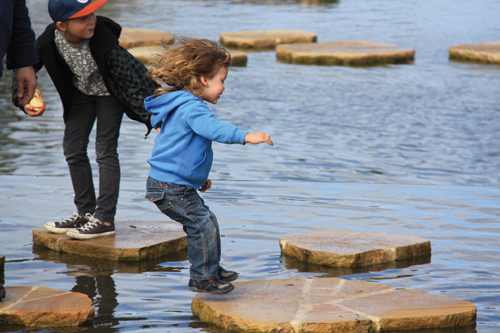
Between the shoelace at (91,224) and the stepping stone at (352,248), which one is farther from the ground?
the shoelace at (91,224)

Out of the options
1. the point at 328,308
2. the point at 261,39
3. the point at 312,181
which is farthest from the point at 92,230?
the point at 261,39

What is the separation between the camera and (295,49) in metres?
12.7

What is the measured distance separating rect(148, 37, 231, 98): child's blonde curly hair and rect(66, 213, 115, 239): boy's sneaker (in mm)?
1096

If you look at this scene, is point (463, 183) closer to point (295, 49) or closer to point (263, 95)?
point (263, 95)

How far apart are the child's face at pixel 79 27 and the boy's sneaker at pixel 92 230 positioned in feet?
3.27

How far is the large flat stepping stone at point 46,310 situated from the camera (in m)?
2.61

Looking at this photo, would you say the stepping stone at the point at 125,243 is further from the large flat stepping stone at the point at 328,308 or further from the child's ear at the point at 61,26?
the child's ear at the point at 61,26

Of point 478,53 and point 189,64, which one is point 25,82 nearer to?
point 189,64

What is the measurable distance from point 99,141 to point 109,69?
411 mm

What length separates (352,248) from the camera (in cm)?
345

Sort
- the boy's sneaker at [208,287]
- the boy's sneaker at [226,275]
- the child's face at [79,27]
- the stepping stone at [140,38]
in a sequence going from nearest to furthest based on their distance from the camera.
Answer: the boy's sneaker at [208,287] < the boy's sneaker at [226,275] < the child's face at [79,27] < the stepping stone at [140,38]

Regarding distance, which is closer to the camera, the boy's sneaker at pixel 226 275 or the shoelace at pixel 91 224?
the boy's sneaker at pixel 226 275

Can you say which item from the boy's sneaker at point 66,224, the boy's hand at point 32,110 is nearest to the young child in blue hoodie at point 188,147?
the boy's hand at point 32,110

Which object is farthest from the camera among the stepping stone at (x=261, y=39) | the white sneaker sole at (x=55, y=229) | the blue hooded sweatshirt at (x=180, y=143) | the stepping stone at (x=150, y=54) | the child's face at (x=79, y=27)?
the stepping stone at (x=261, y=39)
